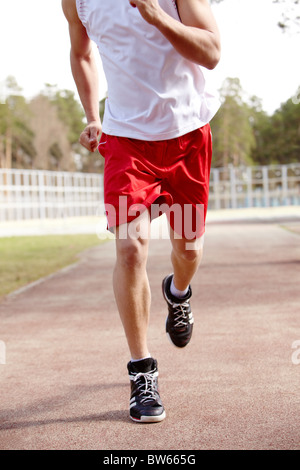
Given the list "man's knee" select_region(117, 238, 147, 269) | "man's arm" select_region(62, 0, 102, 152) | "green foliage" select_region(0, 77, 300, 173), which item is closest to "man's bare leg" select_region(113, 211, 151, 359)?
"man's knee" select_region(117, 238, 147, 269)

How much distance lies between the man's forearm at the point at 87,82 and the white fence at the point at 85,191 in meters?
25.2

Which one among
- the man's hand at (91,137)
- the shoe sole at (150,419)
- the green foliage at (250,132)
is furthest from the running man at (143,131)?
the green foliage at (250,132)

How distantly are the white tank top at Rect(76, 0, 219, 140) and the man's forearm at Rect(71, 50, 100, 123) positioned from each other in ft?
1.23

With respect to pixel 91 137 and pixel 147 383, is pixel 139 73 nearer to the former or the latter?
pixel 91 137

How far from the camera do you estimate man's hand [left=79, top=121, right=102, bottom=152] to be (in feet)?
11.4

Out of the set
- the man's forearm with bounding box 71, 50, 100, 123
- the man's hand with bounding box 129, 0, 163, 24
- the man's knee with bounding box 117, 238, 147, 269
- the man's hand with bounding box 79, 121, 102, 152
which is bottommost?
the man's knee with bounding box 117, 238, 147, 269

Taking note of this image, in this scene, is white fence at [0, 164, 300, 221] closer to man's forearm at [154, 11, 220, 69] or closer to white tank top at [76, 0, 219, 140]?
white tank top at [76, 0, 219, 140]

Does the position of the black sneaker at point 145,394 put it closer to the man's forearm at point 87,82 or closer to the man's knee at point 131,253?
the man's knee at point 131,253

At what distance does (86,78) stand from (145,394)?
5.65 feet

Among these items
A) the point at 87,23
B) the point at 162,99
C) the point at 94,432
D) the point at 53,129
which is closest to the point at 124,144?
the point at 162,99

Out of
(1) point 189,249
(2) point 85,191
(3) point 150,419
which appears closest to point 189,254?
(1) point 189,249

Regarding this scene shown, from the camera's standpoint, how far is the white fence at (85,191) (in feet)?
101

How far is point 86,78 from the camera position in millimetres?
3664
